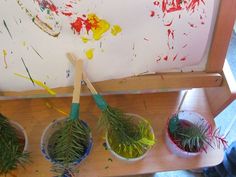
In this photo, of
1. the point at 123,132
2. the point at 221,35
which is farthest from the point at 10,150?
the point at 221,35

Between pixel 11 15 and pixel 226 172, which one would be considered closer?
pixel 11 15

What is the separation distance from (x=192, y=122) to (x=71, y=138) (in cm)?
28

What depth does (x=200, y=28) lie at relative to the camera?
0.58 meters

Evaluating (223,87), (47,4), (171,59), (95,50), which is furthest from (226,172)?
(47,4)

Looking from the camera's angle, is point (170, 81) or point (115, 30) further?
point (170, 81)

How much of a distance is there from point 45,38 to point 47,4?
70 mm

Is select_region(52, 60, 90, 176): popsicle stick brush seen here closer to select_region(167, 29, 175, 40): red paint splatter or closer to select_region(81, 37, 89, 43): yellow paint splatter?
select_region(81, 37, 89, 43): yellow paint splatter

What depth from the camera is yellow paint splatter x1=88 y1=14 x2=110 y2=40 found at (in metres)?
0.54

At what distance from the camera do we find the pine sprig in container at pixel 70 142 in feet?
1.94

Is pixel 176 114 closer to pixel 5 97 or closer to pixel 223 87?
pixel 223 87

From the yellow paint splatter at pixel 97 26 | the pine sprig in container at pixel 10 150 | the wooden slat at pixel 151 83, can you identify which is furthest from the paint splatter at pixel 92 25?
the pine sprig in container at pixel 10 150

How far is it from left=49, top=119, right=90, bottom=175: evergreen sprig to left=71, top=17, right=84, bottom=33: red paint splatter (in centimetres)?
17

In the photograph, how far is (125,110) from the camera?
2.38 ft

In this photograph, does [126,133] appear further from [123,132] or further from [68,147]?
[68,147]
